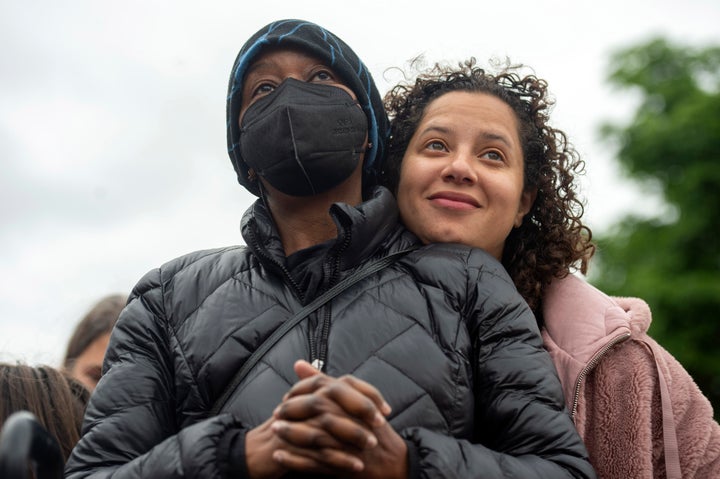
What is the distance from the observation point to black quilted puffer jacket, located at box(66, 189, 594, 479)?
8.36 ft

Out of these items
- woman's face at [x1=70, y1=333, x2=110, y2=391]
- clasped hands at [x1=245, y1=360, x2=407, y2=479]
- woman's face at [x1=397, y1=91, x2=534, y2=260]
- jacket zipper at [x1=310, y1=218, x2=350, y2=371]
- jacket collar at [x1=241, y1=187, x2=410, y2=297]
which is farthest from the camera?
woman's face at [x1=70, y1=333, x2=110, y2=391]

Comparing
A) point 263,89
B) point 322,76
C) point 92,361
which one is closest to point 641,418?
point 322,76

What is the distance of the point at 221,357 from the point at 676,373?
1.77 metres

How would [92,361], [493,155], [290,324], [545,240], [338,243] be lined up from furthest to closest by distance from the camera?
[92,361], [545,240], [493,155], [338,243], [290,324]

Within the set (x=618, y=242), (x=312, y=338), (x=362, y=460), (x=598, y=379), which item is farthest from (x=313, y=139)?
(x=618, y=242)

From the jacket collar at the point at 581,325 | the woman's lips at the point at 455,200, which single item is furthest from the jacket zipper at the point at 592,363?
the woman's lips at the point at 455,200

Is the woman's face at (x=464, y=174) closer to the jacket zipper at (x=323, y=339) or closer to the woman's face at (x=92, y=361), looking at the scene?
the jacket zipper at (x=323, y=339)

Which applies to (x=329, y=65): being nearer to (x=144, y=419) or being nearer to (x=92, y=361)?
(x=144, y=419)

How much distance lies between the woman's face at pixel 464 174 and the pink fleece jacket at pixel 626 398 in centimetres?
46

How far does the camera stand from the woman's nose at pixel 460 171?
131 inches

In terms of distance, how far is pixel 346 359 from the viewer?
2.70 meters

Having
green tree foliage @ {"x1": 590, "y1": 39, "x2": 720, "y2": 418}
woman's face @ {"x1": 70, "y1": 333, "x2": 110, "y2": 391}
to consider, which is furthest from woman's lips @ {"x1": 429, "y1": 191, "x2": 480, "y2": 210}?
green tree foliage @ {"x1": 590, "y1": 39, "x2": 720, "y2": 418}

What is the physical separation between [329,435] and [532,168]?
1865 mm

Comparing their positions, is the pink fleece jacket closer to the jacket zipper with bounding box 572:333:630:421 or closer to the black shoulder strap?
the jacket zipper with bounding box 572:333:630:421
